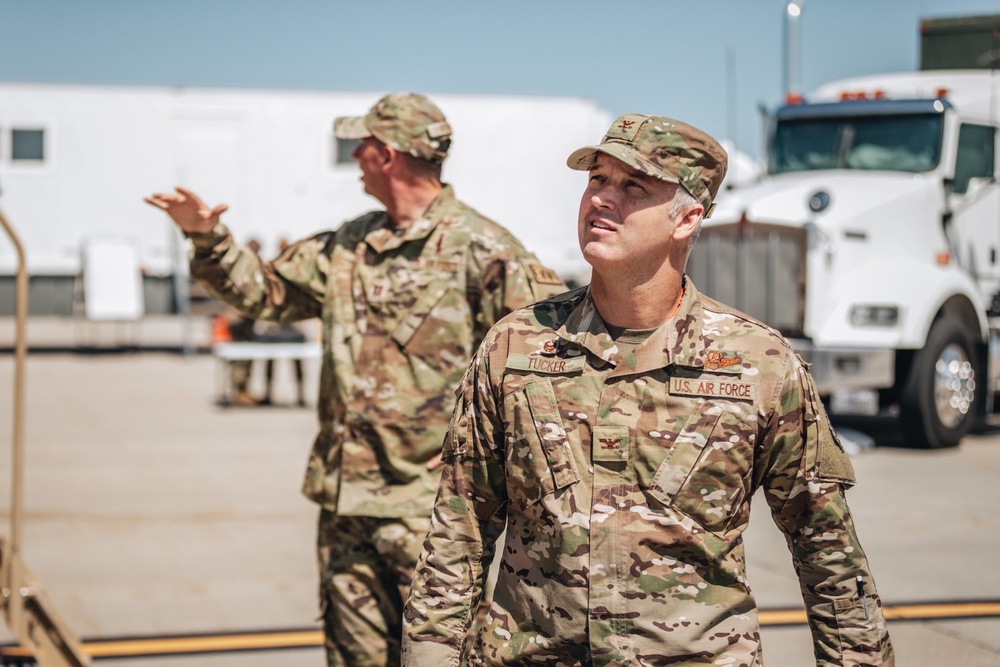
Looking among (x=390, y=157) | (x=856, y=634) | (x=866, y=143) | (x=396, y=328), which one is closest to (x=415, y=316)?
(x=396, y=328)

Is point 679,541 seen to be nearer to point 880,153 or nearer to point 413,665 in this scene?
point 413,665

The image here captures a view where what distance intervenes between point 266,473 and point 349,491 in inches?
237

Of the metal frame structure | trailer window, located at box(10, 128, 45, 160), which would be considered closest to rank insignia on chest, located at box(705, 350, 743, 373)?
the metal frame structure

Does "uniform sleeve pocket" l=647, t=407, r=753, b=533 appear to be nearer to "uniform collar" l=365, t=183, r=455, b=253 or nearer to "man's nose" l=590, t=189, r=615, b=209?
"man's nose" l=590, t=189, r=615, b=209

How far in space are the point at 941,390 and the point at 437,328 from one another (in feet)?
25.7

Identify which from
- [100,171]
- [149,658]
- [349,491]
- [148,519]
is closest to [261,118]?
[100,171]

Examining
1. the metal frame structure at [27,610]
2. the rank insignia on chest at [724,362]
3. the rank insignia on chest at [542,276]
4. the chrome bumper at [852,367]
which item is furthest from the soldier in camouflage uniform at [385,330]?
the chrome bumper at [852,367]

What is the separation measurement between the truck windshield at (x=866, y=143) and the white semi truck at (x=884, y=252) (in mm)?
11

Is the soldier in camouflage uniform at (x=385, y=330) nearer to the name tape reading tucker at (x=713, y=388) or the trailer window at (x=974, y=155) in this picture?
the name tape reading tucker at (x=713, y=388)

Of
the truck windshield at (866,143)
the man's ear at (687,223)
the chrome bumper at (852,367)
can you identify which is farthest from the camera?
the truck windshield at (866,143)

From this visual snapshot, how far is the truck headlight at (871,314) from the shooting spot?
10469 mm

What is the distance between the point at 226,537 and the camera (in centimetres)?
754

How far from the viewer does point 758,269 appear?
10.9m

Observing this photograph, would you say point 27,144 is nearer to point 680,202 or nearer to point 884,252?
point 884,252
